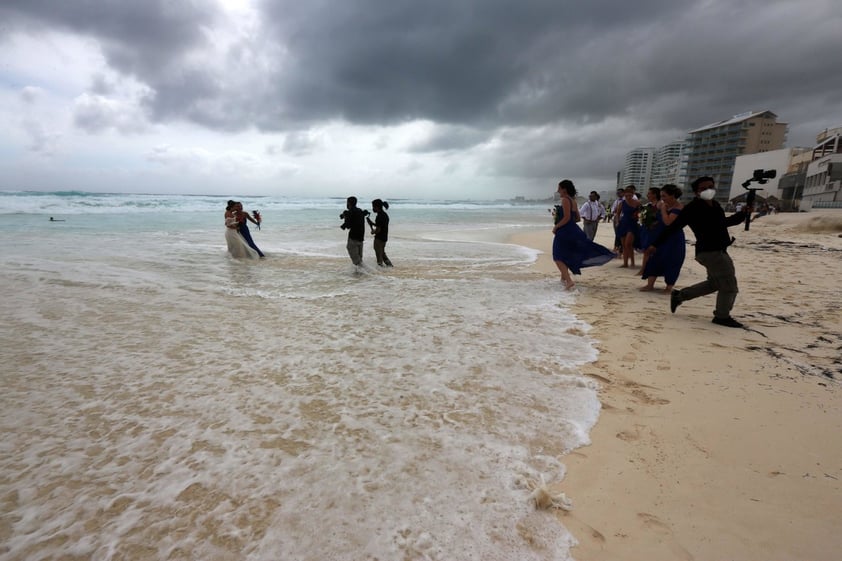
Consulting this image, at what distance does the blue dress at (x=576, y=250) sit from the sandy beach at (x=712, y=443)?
Answer: 2202 mm

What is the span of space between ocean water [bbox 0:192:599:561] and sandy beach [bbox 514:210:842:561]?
21 centimetres

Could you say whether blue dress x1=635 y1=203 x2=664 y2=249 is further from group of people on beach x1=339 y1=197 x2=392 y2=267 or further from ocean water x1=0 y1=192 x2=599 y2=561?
group of people on beach x1=339 y1=197 x2=392 y2=267

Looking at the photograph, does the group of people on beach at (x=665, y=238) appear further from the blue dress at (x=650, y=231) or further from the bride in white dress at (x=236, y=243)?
the bride in white dress at (x=236, y=243)

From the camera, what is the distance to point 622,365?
12.3ft

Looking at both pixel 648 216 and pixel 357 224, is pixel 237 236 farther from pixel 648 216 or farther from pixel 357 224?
pixel 648 216

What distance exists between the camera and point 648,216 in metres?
8.03

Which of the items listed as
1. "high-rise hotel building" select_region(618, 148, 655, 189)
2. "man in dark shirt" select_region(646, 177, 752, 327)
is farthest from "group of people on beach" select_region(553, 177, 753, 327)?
"high-rise hotel building" select_region(618, 148, 655, 189)

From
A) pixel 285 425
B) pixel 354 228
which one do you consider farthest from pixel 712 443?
pixel 354 228

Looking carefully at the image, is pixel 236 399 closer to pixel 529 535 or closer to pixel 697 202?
pixel 529 535

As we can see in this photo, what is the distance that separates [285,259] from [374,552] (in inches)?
406

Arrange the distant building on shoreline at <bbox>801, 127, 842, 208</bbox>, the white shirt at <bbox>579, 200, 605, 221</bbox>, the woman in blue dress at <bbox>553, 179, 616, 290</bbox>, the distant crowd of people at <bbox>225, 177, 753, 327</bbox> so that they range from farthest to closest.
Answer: the distant building on shoreline at <bbox>801, 127, 842, 208</bbox> < the white shirt at <bbox>579, 200, 605, 221</bbox> < the woman in blue dress at <bbox>553, 179, 616, 290</bbox> < the distant crowd of people at <bbox>225, 177, 753, 327</bbox>

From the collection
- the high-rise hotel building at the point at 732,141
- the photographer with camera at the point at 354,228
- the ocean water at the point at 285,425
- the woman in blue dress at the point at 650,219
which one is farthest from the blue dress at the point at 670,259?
the high-rise hotel building at the point at 732,141

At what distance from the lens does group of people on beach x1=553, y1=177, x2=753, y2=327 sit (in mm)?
4863

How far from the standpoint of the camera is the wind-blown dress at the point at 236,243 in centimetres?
1088
